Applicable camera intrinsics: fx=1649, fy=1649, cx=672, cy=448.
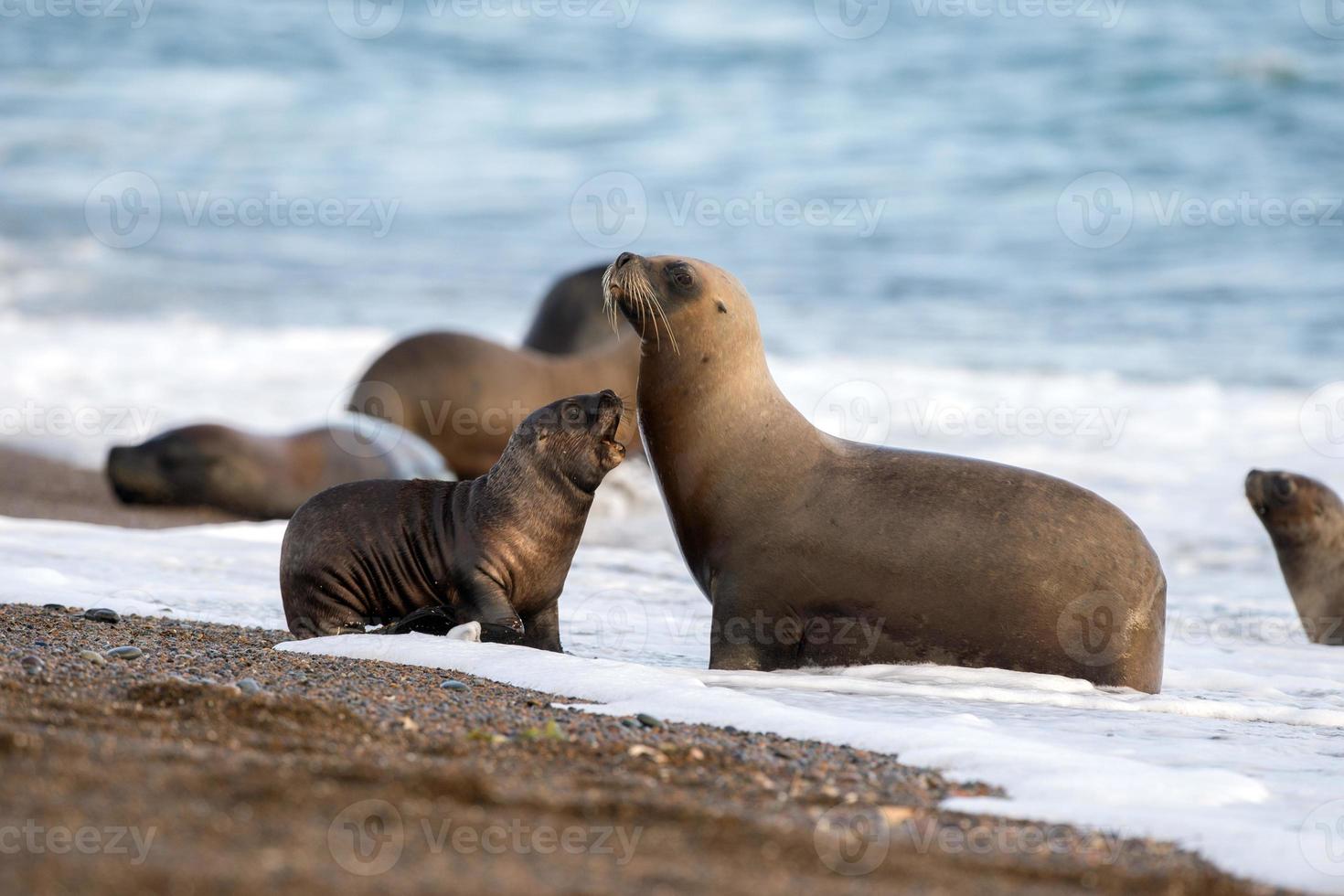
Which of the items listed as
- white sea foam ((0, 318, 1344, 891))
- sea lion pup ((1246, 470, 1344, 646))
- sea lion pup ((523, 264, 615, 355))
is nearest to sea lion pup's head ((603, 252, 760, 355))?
white sea foam ((0, 318, 1344, 891))

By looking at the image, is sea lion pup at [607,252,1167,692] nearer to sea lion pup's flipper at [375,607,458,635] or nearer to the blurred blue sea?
sea lion pup's flipper at [375,607,458,635]

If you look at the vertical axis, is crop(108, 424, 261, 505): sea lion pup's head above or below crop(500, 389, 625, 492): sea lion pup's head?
below

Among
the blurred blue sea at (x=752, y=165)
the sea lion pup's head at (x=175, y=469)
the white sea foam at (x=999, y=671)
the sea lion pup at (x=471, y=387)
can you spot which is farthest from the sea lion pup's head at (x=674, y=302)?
the blurred blue sea at (x=752, y=165)

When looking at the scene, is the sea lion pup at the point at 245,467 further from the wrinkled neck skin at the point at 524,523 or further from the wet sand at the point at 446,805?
the wet sand at the point at 446,805

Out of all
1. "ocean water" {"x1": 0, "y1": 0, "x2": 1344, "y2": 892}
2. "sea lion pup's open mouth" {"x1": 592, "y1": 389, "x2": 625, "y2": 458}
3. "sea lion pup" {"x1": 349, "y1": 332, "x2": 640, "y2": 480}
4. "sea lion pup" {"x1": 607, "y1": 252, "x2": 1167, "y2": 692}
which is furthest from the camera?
"sea lion pup" {"x1": 349, "y1": 332, "x2": 640, "y2": 480}

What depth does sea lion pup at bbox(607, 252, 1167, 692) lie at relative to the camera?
586 cm

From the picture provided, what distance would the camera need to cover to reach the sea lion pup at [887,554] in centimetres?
586

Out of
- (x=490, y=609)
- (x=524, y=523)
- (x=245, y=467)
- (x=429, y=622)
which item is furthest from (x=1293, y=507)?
(x=245, y=467)

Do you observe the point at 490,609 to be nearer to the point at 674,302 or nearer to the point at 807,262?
the point at 674,302

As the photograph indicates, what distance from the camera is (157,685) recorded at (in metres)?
4.22

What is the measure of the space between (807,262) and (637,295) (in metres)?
15.5

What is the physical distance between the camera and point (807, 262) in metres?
21.4

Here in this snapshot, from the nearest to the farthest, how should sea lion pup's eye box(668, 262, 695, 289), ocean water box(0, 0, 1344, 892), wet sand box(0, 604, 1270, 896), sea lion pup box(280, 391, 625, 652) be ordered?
wet sand box(0, 604, 1270, 896), ocean water box(0, 0, 1344, 892), sea lion pup box(280, 391, 625, 652), sea lion pup's eye box(668, 262, 695, 289)

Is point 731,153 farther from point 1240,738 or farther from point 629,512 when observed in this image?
point 1240,738
